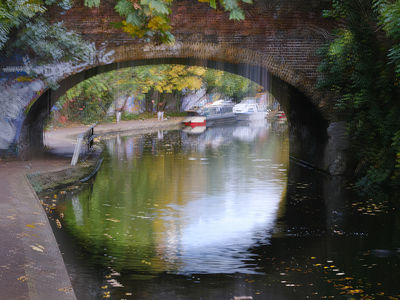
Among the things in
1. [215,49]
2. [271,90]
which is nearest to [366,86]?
[215,49]

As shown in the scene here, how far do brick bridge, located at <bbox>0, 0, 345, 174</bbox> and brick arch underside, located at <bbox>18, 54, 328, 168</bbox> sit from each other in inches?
2.8

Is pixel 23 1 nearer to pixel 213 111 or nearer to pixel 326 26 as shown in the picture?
pixel 326 26

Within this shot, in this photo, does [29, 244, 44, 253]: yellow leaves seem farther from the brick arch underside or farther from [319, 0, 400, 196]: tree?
the brick arch underside

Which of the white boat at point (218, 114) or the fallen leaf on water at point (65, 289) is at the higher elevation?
the white boat at point (218, 114)

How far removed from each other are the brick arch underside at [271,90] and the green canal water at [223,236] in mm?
1604

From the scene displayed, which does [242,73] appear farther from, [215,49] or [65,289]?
[65,289]

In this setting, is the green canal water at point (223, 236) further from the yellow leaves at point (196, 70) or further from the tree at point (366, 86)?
the yellow leaves at point (196, 70)

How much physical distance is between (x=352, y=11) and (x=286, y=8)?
187 cm

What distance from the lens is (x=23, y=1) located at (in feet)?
51.5

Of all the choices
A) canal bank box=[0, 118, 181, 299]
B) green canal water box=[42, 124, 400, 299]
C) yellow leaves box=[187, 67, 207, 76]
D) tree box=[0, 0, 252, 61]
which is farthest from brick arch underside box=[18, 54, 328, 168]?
yellow leaves box=[187, 67, 207, 76]

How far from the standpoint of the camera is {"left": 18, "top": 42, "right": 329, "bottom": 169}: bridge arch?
1748cm

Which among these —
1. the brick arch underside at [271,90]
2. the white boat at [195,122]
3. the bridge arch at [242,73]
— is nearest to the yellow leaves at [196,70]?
the white boat at [195,122]

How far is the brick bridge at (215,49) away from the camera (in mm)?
17188

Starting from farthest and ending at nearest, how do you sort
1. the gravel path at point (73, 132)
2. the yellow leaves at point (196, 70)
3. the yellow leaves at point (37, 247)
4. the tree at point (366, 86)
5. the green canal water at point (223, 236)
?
the yellow leaves at point (196, 70) < the gravel path at point (73, 132) < the tree at point (366, 86) < the green canal water at point (223, 236) < the yellow leaves at point (37, 247)
